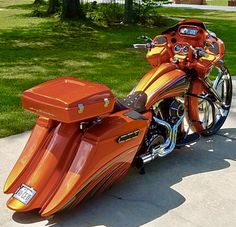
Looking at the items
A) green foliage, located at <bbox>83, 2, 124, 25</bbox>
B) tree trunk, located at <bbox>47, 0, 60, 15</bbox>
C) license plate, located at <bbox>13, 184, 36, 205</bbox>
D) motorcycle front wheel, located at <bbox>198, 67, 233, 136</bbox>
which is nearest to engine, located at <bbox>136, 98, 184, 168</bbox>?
motorcycle front wheel, located at <bbox>198, 67, 233, 136</bbox>

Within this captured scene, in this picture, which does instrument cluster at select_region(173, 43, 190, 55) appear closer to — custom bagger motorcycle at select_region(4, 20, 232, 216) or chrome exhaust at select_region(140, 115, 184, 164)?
custom bagger motorcycle at select_region(4, 20, 232, 216)

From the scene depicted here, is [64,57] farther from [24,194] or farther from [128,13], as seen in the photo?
[24,194]

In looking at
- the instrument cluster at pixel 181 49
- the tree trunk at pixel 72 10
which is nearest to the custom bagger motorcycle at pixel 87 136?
the instrument cluster at pixel 181 49

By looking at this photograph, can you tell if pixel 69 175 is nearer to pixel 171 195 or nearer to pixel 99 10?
pixel 171 195

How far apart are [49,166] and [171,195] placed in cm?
103

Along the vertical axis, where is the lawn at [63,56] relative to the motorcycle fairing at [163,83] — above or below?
below

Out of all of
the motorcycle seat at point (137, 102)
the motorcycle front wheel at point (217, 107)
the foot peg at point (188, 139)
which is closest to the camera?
the motorcycle seat at point (137, 102)

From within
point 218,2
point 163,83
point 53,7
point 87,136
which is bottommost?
point 218,2

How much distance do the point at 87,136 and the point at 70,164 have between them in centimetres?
22

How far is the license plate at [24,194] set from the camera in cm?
341

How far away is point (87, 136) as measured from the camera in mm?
3508

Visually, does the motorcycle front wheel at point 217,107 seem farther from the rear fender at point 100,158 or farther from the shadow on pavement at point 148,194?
the rear fender at point 100,158

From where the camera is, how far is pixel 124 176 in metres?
4.20

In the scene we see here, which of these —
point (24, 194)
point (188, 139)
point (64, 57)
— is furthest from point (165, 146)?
point (64, 57)
